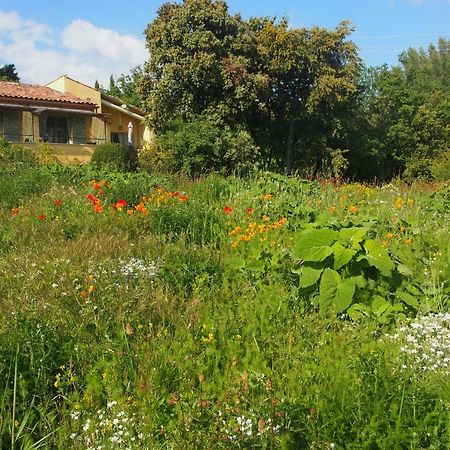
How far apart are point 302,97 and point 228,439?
24902 millimetres

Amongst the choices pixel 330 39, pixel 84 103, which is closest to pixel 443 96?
pixel 330 39

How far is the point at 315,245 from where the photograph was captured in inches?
156

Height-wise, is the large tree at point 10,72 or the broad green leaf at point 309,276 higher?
the large tree at point 10,72

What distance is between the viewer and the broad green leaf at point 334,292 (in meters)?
3.63

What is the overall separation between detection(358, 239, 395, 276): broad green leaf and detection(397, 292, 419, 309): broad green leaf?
18cm

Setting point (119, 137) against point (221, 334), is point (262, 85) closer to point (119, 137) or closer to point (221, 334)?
point (119, 137)

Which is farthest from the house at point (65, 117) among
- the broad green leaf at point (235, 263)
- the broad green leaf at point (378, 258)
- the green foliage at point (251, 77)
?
the broad green leaf at point (378, 258)

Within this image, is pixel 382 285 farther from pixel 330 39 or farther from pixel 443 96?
pixel 443 96

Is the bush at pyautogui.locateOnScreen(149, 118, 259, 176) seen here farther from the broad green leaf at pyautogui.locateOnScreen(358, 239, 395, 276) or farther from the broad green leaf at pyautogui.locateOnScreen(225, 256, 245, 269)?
the broad green leaf at pyautogui.locateOnScreen(358, 239, 395, 276)

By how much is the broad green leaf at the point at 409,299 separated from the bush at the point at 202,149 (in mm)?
13414

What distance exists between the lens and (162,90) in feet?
74.4

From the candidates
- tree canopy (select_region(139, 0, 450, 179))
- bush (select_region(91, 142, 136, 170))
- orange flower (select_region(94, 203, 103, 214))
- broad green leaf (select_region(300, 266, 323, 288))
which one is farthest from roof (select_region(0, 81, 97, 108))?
broad green leaf (select_region(300, 266, 323, 288))

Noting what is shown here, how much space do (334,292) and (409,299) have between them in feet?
1.65

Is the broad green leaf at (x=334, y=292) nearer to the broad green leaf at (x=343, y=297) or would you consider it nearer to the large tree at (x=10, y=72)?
the broad green leaf at (x=343, y=297)
